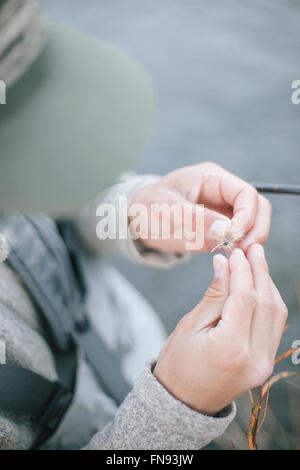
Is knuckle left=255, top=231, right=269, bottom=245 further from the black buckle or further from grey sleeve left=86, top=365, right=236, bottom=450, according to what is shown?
the black buckle

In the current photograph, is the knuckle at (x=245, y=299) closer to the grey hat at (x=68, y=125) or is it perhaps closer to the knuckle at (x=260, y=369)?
the knuckle at (x=260, y=369)

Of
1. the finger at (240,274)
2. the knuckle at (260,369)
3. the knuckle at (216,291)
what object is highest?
the finger at (240,274)

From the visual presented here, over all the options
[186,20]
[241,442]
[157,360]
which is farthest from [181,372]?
[186,20]

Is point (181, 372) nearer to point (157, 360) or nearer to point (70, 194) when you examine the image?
point (157, 360)

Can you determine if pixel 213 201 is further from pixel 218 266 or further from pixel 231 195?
pixel 218 266

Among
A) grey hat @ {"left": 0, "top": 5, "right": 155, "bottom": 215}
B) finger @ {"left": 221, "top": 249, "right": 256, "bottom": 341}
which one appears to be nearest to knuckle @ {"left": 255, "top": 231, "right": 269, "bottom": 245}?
finger @ {"left": 221, "top": 249, "right": 256, "bottom": 341}

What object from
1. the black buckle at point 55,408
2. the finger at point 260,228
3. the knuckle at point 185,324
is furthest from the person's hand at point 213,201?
the black buckle at point 55,408
